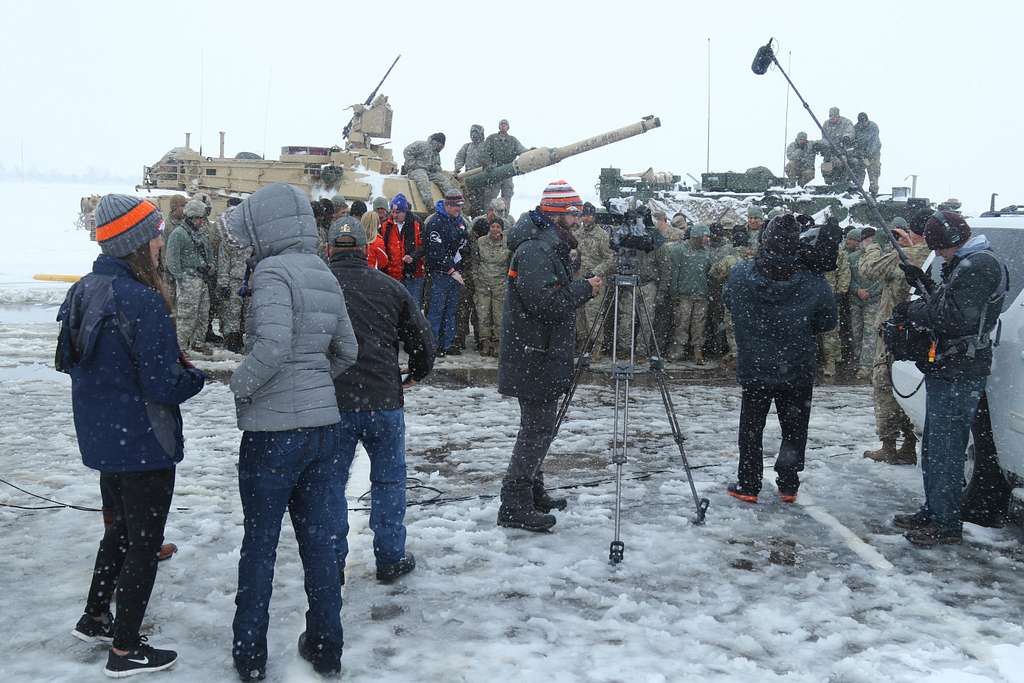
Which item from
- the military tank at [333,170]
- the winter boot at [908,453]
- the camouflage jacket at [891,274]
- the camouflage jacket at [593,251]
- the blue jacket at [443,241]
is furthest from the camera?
the military tank at [333,170]

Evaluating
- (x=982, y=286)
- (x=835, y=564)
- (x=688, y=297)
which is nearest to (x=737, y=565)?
(x=835, y=564)

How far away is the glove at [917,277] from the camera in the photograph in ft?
18.4

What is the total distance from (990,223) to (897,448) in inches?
91.8

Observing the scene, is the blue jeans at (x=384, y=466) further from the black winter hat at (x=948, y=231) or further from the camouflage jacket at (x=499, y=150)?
the camouflage jacket at (x=499, y=150)

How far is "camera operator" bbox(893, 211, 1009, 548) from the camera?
5359 millimetres

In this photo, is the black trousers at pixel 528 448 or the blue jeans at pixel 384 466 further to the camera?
the black trousers at pixel 528 448

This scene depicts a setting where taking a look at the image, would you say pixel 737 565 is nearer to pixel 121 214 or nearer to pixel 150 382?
pixel 150 382

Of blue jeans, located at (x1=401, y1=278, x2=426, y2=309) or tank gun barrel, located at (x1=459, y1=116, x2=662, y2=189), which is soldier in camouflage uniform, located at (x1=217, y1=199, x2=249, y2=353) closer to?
blue jeans, located at (x1=401, y1=278, x2=426, y2=309)

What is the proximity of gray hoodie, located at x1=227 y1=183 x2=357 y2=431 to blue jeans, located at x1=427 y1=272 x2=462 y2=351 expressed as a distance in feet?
26.4

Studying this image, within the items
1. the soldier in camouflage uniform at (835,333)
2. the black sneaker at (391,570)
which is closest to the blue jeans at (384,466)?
the black sneaker at (391,570)

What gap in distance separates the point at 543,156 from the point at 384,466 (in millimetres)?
12999

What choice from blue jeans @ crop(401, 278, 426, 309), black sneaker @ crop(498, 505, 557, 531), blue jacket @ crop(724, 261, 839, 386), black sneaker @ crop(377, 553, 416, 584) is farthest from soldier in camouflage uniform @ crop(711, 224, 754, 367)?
black sneaker @ crop(377, 553, 416, 584)

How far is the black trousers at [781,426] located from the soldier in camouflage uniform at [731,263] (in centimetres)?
569

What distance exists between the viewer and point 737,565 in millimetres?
5320
